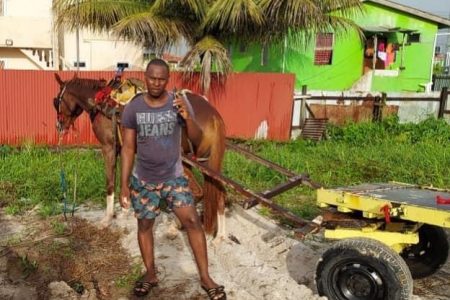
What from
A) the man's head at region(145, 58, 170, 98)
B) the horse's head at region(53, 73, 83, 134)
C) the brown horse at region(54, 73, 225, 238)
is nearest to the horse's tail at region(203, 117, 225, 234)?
the brown horse at region(54, 73, 225, 238)

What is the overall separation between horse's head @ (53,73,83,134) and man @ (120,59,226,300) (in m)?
2.89

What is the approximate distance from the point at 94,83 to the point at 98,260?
2.48 metres

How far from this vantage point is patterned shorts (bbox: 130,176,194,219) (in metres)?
3.78

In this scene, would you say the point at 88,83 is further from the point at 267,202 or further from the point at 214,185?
the point at 267,202

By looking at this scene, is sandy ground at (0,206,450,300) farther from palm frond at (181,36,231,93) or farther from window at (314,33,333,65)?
window at (314,33,333,65)

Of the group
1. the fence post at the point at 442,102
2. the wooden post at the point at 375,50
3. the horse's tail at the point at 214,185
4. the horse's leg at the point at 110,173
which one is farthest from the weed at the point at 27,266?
the wooden post at the point at 375,50

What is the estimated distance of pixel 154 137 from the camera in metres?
3.67

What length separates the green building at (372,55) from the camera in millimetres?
17562

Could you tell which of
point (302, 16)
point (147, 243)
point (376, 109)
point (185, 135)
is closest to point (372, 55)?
point (376, 109)

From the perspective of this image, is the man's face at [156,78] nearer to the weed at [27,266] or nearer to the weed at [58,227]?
the weed at [27,266]

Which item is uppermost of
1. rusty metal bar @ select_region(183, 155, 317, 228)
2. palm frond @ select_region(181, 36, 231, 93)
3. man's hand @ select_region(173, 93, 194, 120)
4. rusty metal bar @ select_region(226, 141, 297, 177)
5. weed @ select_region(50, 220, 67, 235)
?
palm frond @ select_region(181, 36, 231, 93)

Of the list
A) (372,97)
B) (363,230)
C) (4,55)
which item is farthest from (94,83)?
(4,55)

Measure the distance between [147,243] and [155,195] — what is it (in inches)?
17.8

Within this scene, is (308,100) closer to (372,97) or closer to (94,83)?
(372,97)
